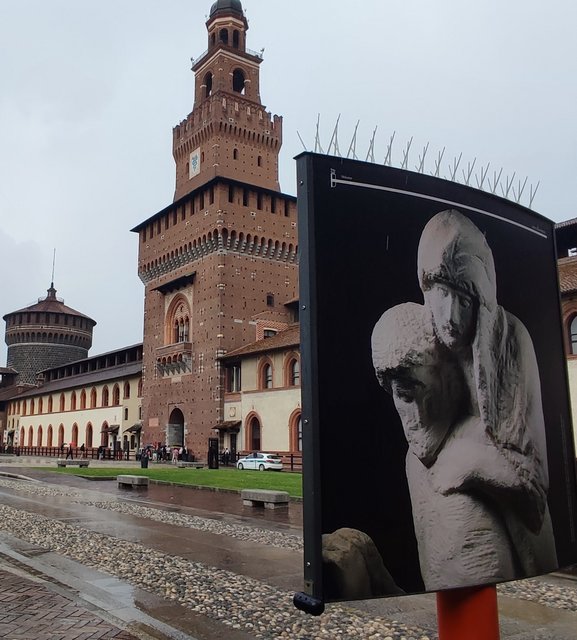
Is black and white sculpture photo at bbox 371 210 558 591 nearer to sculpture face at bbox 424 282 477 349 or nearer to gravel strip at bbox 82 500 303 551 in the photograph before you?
sculpture face at bbox 424 282 477 349

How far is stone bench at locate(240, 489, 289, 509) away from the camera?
1536 cm

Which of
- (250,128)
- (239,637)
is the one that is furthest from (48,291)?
(239,637)

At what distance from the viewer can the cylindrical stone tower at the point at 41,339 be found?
8431cm

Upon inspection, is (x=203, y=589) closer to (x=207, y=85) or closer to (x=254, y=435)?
(x=254, y=435)

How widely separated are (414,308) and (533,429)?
93 centimetres

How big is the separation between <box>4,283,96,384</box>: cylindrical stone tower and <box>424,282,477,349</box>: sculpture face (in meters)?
86.8

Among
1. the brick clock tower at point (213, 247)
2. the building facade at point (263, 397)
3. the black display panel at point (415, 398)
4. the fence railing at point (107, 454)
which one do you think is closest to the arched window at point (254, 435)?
the building facade at point (263, 397)

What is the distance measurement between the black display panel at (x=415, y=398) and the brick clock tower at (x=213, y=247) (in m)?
40.5

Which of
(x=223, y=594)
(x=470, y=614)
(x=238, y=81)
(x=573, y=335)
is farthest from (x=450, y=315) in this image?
(x=238, y=81)

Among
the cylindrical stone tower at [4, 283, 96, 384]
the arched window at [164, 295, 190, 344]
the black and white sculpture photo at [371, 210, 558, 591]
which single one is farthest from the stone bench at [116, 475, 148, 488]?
the cylindrical stone tower at [4, 283, 96, 384]

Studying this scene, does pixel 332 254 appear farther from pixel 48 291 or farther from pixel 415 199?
pixel 48 291

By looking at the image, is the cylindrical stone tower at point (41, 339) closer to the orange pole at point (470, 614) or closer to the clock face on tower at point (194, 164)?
the clock face on tower at point (194, 164)

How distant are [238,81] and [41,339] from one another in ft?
159

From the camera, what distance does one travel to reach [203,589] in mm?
7004
